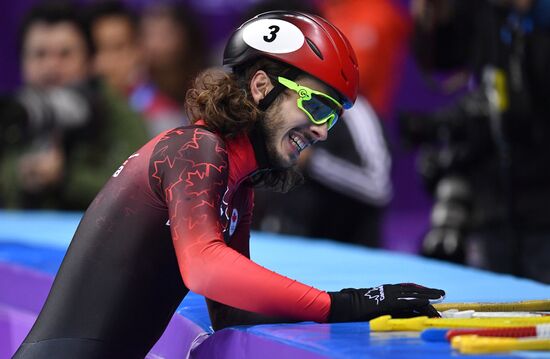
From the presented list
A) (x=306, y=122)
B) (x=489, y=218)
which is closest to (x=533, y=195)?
(x=489, y=218)

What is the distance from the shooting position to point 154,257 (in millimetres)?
3041

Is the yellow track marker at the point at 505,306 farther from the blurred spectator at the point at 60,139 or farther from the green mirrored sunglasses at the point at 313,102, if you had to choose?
the blurred spectator at the point at 60,139

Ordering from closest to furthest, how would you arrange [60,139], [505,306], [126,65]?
[505,306] → [60,139] → [126,65]

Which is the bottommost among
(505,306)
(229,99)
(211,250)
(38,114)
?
(38,114)

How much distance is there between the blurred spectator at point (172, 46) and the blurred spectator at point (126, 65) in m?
0.08

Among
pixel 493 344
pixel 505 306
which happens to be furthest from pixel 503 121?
pixel 493 344

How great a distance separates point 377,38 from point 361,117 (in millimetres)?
2175

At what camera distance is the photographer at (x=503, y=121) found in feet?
17.9

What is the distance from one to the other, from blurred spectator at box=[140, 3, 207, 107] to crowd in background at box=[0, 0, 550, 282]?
1 centimetres

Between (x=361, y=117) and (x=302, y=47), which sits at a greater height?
(x=302, y=47)

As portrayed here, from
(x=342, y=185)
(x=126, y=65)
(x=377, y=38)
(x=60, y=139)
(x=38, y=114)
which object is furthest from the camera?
(x=126, y=65)

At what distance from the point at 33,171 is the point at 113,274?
18.0ft

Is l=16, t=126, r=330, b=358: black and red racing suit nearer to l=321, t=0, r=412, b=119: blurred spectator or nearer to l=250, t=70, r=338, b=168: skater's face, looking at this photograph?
l=250, t=70, r=338, b=168: skater's face

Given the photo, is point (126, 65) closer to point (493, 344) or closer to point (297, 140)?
point (297, 140)
